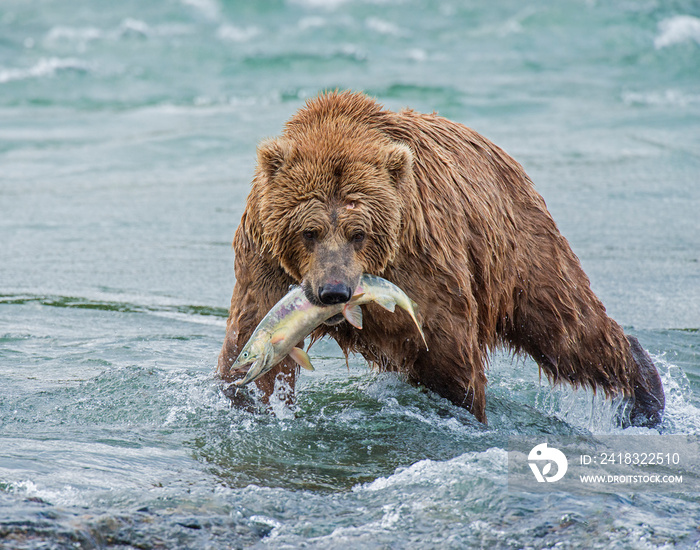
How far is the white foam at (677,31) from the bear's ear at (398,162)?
2188 cm

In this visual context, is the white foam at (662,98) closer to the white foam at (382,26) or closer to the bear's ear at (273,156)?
the white foam at (382,26)

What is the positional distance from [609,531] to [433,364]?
4.46 feet

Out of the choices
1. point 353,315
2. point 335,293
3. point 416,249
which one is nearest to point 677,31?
point 416,249

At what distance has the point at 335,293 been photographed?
4.14 meters

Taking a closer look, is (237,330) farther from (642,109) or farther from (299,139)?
(642,109)

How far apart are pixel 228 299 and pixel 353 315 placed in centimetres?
380

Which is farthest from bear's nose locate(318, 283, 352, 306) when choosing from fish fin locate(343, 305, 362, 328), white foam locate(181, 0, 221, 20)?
white foam locate(181, 0, 221, 20)

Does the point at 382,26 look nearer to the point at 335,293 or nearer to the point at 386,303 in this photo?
the point at 386,303

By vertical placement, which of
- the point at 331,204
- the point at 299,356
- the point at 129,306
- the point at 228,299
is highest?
the point at 331,204

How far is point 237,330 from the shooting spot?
4.73 metres

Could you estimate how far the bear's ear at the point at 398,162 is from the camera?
4402mm

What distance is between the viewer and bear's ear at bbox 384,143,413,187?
4.40 m

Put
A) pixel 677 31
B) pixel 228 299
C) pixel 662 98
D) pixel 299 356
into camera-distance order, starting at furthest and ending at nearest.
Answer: pixel 677 31
pixel 662 98
pixel 228 299
pixel 299 356

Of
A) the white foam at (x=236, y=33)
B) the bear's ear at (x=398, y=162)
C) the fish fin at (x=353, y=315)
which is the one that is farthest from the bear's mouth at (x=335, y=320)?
the white foam at (x=236, y=33)
